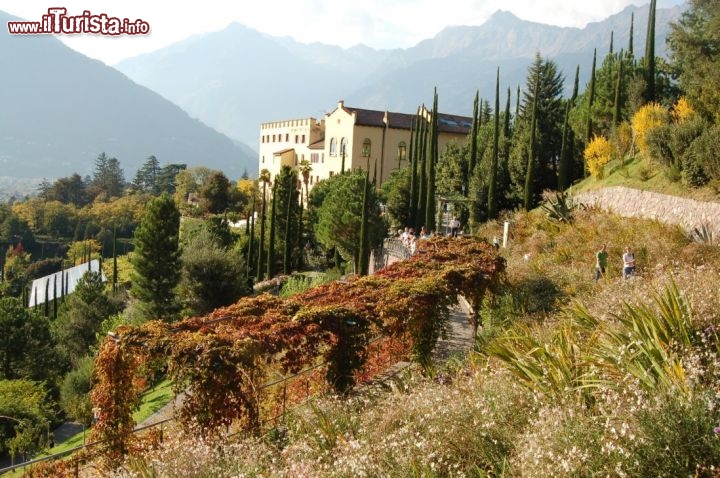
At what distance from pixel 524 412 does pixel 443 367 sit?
3743mm

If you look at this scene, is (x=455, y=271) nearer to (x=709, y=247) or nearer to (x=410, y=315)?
(x=410, y=315)

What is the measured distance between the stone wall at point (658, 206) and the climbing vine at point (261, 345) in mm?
7579

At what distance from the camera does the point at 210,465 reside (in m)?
5.53

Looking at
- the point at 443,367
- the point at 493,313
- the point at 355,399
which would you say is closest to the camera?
the point at 355,399

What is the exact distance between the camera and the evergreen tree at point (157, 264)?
3072 centimetres

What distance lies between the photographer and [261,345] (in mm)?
7547

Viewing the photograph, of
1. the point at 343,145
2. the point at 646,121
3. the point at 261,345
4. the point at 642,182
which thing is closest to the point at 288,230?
the point at 343,145

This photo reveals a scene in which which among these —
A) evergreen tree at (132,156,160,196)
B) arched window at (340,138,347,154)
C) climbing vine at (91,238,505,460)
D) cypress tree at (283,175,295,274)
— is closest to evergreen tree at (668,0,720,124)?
climbing vine at (91,238,505,460)

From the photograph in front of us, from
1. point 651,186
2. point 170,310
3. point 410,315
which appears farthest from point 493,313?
point 170,310

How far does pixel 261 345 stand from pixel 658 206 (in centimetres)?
1489

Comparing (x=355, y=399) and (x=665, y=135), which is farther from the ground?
(x=665, y=135)

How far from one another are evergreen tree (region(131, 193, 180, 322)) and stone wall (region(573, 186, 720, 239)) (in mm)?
20601

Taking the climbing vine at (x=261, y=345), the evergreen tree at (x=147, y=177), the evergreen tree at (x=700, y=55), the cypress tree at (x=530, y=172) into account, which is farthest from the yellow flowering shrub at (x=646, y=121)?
the evergreen tree at (x=147, y=177)

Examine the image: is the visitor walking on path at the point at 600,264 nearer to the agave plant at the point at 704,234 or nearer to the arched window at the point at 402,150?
the agave plant at the point at 704,234
